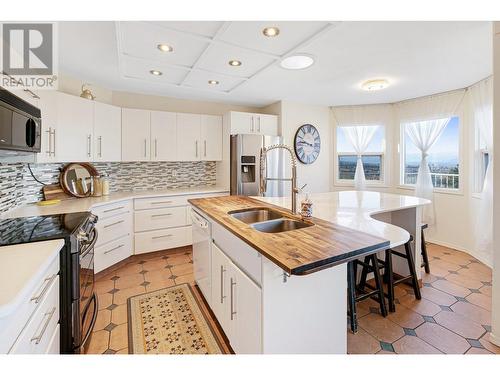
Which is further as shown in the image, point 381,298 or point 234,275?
point 381,298

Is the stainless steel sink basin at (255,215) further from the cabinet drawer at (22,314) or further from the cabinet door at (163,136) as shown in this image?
the cabinet door at (163,136)

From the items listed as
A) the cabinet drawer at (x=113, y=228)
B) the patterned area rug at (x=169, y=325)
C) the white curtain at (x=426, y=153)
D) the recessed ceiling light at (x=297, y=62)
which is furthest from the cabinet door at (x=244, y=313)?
the white curtain at (x=426, y=153)

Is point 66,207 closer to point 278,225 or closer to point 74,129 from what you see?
point 74,129

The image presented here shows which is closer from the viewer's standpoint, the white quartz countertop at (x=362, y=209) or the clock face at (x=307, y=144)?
the white quartz countertop at (x=362, y=209)

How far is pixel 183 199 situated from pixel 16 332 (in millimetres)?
2613

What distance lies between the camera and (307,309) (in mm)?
1247

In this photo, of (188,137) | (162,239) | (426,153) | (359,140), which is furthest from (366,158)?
(162,239)

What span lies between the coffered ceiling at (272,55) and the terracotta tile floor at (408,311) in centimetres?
239

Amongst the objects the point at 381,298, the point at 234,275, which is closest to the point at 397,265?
the point at 381,298

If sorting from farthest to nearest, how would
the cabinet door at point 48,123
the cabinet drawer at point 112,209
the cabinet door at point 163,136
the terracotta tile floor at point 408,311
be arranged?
1. the cabinet door at point 163,136
2. the cabinet drawer at point 112,209
3. the cabinet door at point 48,123
4. the terracotta tile floor at point 408,311

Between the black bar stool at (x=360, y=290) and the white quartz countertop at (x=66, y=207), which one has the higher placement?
the white quartz countertop at (x=66, y=207)

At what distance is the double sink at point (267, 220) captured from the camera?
5.66ft
